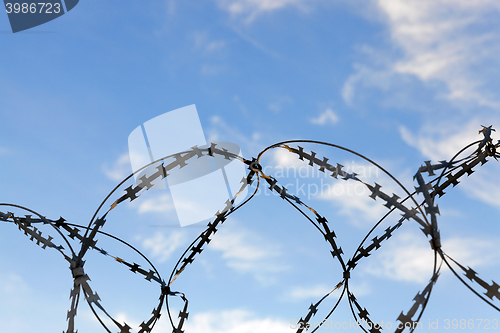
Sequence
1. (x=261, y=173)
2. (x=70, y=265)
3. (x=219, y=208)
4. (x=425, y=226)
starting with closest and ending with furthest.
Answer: (x=425, y=226), (x=70, y=265), (x=261, y=173), (x=219, y=208)

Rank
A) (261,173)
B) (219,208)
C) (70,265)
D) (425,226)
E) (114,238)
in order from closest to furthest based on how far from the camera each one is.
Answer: (425,226)
(70,265)
(261,173)
(114,238)
(219,208)

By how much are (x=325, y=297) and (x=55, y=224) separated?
7468 millimetres

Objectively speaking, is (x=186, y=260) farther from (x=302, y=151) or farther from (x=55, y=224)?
(x=302, y=151)

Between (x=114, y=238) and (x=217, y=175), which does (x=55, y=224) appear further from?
(x=217, y=175)

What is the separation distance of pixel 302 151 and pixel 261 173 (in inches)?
49.9

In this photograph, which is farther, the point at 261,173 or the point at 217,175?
the point at 217,175

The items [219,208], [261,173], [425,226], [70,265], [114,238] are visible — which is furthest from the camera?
[219,208]

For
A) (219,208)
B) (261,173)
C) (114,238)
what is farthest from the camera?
(219,208)

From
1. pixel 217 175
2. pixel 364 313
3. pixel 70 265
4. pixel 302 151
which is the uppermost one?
pixel 217 175

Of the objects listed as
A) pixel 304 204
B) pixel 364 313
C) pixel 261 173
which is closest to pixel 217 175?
pixel 261 173

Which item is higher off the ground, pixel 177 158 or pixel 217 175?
pixel 217 175

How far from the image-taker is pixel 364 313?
11008mm

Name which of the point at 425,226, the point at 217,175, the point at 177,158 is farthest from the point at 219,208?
the point at 425,226

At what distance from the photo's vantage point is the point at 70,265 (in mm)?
9711
